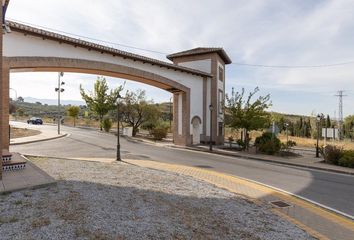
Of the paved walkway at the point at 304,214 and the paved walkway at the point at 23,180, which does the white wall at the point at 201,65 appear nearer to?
the paved walkway at the point at 304,214

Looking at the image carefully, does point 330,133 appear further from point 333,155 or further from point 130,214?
point 130,214

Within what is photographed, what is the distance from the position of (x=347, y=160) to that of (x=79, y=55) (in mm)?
18172

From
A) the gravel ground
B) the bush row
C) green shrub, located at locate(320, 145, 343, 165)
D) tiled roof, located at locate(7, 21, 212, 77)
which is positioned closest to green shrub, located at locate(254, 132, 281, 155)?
the bush row

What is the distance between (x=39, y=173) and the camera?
884 centimetres

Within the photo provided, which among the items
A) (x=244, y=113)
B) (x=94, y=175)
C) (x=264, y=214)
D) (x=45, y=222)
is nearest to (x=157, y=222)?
(x=45, y=222)

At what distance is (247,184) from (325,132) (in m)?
16.5

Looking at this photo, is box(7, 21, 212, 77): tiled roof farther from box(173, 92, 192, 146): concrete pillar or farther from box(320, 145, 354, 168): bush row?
box(320, 145, 354, 168): bush row

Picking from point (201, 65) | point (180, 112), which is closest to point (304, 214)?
point (180, 112)

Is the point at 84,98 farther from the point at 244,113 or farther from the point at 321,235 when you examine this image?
the point at 321,235

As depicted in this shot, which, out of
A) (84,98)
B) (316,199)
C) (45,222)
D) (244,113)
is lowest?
(316,199)

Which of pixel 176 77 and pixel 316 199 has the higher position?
pixel 176 77

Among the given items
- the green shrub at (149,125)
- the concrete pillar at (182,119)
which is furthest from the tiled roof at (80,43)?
the green shrub at (149,125)

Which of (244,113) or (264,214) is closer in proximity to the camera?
(264,214)

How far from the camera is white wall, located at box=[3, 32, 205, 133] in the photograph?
15.9 m
